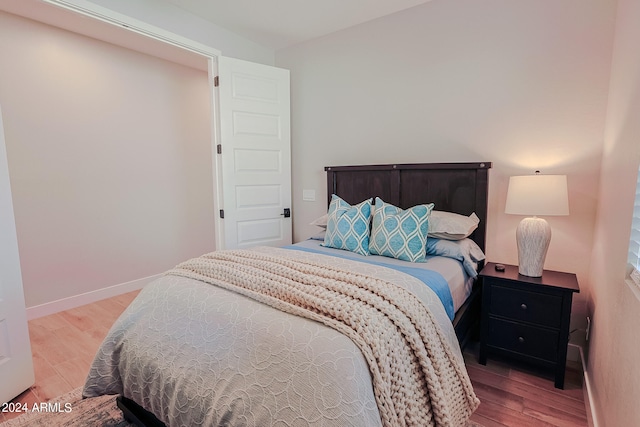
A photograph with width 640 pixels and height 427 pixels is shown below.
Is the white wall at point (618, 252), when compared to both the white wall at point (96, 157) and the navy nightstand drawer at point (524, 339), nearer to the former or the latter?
the navy nightstand drawer at point (524, 339)

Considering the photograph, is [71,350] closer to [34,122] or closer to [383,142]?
[34,122]

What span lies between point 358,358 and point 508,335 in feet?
4.92

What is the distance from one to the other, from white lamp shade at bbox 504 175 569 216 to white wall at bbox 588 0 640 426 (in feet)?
0.65

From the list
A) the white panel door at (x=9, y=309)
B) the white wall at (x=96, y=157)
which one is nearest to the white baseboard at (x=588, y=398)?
the white panel door at (x=9, y=309)

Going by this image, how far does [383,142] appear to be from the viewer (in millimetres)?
2900

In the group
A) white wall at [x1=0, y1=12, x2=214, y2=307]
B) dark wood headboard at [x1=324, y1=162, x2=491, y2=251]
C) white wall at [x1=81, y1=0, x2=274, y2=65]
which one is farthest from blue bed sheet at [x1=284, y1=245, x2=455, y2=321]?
white wall at [x1=0, y1=12, x2=214, y2=307]

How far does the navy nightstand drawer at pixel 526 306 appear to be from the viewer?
1886 millimetres

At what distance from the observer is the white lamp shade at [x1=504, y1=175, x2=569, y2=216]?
6.16 ft

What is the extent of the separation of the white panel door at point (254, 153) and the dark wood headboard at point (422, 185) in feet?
1.97

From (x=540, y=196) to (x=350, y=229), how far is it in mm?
1184

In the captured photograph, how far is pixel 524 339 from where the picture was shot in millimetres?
1986

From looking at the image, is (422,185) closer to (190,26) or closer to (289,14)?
(289,14)

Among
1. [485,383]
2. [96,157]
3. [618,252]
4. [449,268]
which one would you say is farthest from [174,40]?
[485,383]

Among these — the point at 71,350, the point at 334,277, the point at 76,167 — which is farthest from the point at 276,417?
the point at 76,167
